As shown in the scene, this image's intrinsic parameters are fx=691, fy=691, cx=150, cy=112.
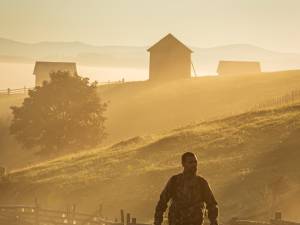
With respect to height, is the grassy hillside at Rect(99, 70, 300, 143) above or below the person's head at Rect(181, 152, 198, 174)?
above

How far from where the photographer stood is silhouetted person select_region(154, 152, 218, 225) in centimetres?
1311

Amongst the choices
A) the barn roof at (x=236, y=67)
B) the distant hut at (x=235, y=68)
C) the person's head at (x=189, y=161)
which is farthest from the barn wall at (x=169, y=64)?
the person's head at (x=189, y=161)

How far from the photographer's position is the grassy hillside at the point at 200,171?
36500mm

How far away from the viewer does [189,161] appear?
12.8 meters

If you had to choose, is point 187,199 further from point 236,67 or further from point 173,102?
point 236,67

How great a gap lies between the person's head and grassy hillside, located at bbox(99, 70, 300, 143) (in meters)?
66.3

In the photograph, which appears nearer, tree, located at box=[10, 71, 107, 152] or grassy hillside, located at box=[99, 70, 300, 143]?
tree, located at box=[10, 71, 107, 152]

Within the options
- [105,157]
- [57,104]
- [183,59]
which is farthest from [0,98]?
[105,157]

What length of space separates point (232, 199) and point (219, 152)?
1092 cm

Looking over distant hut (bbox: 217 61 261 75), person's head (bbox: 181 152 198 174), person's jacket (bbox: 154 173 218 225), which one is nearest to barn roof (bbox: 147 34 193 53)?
distant hut (bbox: 217 61 261 75)

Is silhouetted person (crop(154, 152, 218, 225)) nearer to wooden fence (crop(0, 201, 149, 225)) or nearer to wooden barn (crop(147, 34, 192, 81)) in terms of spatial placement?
wooden fence (crop(0, 201, 149, 225))

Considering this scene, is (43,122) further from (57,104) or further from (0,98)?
(0,98)

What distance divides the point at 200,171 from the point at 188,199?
3028cm

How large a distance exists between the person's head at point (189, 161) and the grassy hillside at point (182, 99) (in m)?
66.3
